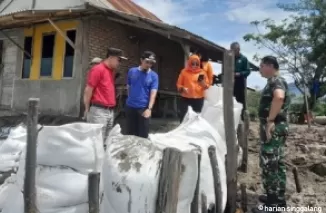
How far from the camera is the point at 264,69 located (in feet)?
12.3

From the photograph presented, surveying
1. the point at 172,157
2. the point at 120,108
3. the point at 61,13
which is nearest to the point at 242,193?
the point at 172,157

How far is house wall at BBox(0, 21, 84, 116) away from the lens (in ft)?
27.8

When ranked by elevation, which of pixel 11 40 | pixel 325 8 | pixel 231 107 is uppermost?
pixel 325 8

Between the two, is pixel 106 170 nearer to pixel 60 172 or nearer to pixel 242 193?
pixel 60 172

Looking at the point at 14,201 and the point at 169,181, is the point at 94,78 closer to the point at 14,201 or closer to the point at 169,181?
the point at 14,201

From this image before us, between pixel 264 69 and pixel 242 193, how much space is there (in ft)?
4.66

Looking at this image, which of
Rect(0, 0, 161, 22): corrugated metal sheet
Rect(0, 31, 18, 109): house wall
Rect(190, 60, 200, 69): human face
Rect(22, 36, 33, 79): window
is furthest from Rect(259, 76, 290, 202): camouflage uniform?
Rect(0, 31, 18, 109): house wall

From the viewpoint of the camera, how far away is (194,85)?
217 inches

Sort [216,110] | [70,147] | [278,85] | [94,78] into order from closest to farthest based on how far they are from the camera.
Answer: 1. [70,147]
2. [278,85]
3. [94,78]
4. [216,110]

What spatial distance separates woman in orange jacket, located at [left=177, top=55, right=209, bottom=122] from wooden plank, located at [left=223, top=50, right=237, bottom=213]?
139 centimetres

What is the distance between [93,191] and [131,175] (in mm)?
311

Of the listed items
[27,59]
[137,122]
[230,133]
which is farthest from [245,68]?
[27,59]

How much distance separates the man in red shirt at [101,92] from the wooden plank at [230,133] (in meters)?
1.35

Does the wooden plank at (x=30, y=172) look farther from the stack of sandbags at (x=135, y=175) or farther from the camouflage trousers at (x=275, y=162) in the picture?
the camouflage trousers at (x=275, y=162)
